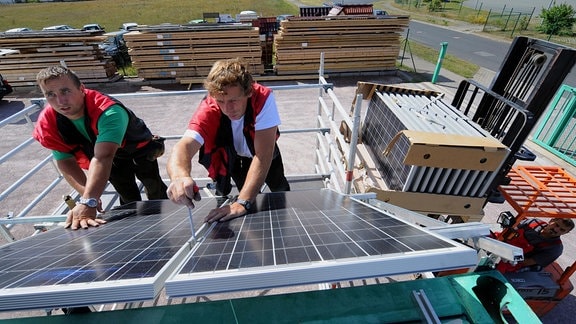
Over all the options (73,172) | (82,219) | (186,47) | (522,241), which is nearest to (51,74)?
(73,172)

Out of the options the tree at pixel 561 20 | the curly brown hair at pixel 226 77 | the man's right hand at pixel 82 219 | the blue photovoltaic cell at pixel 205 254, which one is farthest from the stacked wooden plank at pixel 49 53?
the tree at pixel 561 20

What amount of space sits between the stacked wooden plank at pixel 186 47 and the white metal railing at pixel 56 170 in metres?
5.33

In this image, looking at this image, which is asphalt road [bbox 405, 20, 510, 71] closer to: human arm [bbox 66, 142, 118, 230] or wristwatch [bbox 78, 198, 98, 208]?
human arm [bbox 66, 142, 118, 230]

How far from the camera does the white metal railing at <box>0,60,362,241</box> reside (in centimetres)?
295

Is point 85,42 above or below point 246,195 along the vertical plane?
below

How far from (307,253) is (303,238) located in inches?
8.4

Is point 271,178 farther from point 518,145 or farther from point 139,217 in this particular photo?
point 518,145

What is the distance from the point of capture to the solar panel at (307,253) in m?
1.06

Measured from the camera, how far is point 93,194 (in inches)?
94.3

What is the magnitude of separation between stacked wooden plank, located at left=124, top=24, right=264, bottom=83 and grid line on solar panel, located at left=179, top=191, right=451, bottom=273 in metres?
11.3

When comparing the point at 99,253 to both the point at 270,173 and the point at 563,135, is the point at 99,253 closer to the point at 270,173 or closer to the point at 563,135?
the point at 270,173

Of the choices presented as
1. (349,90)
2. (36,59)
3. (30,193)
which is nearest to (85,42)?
(36,59)

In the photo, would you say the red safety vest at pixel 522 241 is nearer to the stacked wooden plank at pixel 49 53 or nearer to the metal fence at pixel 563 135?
the metal fence at pixel 563 135

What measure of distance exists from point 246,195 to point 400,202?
2.15 metres
